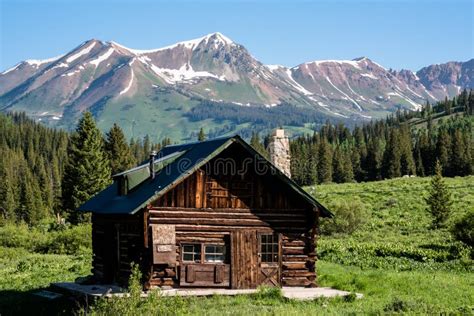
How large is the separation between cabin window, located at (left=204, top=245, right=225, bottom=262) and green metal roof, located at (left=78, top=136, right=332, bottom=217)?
286 centimetres

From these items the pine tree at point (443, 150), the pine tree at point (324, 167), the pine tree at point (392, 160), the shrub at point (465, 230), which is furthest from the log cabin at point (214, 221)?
the pine tree at point (324, 167)

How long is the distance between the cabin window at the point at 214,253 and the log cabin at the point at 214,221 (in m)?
0.04

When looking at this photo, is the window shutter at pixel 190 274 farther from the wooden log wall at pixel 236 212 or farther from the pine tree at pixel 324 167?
the pine tree at pixel 324 167

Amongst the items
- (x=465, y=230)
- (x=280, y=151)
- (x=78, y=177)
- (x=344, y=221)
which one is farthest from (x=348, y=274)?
(x=78, y=177)

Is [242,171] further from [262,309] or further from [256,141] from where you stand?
[256,141]

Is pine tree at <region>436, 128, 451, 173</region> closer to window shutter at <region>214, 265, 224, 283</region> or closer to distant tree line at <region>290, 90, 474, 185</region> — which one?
distant tree line at <region>290, 90, 474, 185</region>

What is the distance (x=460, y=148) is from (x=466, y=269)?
9352cm

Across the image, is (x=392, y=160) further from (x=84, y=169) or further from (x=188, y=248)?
(x=188, y=248)

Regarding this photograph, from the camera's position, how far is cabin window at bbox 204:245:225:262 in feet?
87.2

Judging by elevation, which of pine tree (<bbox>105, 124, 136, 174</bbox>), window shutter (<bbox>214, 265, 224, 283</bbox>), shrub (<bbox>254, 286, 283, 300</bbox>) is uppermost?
pine tree (<bbox>105, 124, 136, 174</bbox>)

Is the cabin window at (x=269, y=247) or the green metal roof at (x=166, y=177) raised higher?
the green metal roof at (x=166, y=177)

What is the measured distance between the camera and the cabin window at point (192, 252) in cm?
2638

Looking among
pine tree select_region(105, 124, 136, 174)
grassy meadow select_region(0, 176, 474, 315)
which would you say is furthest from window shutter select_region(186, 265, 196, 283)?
pine tree select_region(105, 124, 136, 174)

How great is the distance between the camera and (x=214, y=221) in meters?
26.6
